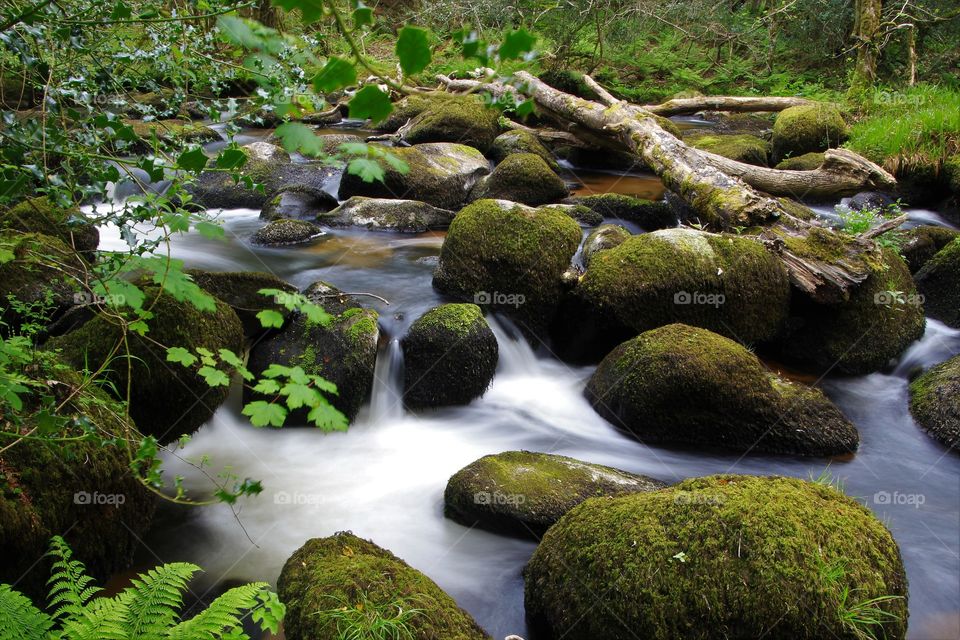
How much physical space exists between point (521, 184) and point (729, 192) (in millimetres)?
3068

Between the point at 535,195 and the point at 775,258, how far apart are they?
3.99m

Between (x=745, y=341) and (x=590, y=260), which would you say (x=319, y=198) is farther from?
(x=745, y=341)

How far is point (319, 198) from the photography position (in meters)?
9.46

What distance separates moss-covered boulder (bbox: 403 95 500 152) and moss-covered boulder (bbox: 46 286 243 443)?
7918 mm

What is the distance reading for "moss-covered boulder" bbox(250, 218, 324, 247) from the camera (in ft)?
27.5

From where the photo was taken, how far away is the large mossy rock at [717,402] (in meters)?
5.03

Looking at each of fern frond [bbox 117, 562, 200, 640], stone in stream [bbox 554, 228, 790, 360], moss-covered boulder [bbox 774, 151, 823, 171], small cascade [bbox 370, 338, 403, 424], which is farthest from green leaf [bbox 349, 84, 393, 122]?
moss-covered boulder [bbox 774, 151, 823, 171]

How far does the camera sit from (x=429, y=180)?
960 cm

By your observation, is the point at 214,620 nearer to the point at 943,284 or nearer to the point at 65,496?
the point at 65,496

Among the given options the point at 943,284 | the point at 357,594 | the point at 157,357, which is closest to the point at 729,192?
the point at 943,284

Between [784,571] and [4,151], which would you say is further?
[784,571]

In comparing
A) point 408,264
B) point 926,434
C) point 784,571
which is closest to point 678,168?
point 408,264

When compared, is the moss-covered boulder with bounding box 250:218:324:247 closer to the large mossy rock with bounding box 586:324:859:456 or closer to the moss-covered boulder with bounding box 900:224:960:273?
the large mossy rock with bounding box 586:324:859:456

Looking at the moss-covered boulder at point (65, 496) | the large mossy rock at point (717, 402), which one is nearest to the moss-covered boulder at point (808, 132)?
the large mossy rock at point (717, 402)
